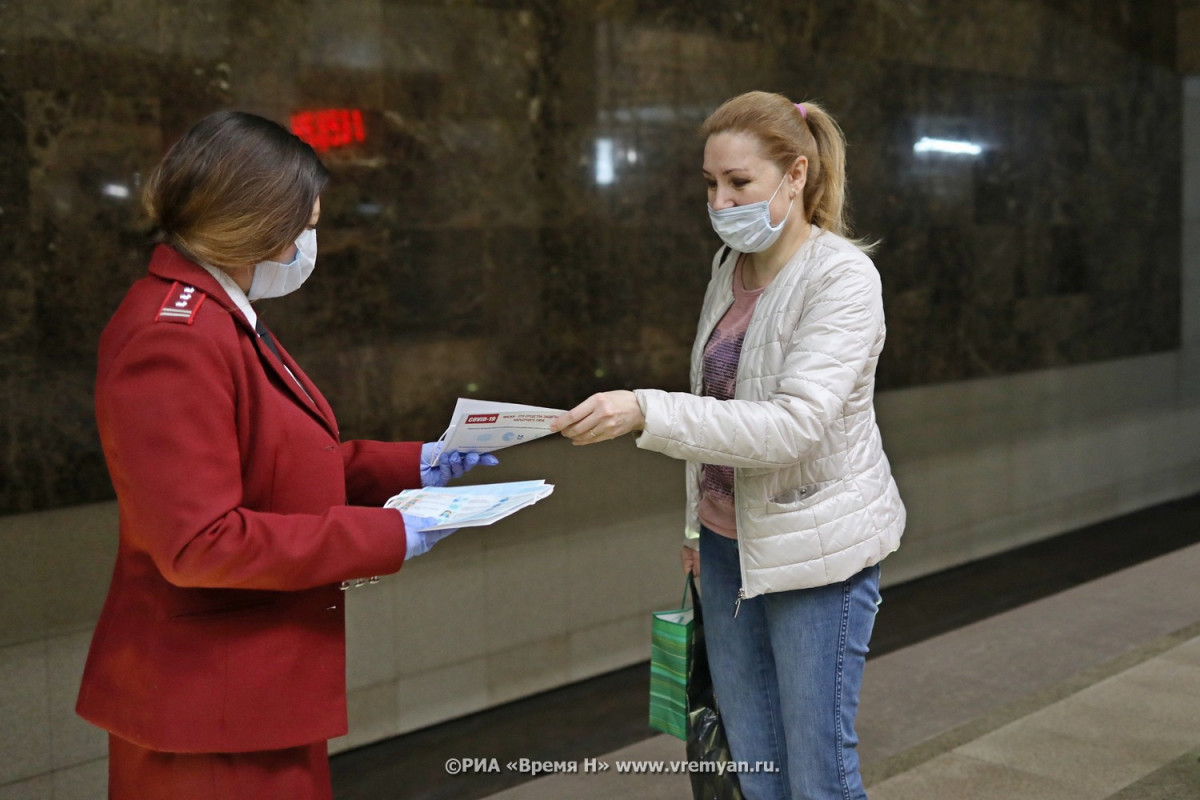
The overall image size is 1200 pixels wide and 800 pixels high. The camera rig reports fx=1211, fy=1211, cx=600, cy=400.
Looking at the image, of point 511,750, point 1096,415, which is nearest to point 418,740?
point 511,750

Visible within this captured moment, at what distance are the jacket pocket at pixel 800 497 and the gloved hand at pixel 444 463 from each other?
1.86 ft

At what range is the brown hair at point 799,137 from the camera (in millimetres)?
2461

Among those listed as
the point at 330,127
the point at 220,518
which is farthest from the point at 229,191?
the point at 330,127

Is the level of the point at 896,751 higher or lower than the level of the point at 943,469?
lower

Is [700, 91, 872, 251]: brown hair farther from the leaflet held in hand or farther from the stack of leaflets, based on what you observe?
the stack of leaflets

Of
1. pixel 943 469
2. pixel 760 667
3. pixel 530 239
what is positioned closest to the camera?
pixel 760 667

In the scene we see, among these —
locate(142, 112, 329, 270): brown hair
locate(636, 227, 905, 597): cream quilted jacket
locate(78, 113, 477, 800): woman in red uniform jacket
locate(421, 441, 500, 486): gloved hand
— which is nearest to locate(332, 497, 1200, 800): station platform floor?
locate(636, 227, 905, 597): cream quilted jacket

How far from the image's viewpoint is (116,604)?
190cm

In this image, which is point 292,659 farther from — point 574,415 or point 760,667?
point 760,667

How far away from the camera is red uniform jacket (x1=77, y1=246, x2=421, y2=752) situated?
1742 millimetres

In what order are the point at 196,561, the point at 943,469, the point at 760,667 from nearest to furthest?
the point at 196,561, the point at 760,667, the point at 943,469

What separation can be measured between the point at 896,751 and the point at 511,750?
4.71 feet

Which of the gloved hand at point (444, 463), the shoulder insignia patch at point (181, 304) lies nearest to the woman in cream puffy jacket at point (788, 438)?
the gloved hand at point (444, 463)

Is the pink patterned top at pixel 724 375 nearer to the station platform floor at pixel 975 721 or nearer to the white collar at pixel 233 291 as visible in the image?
the white collar at pixel 233 291
